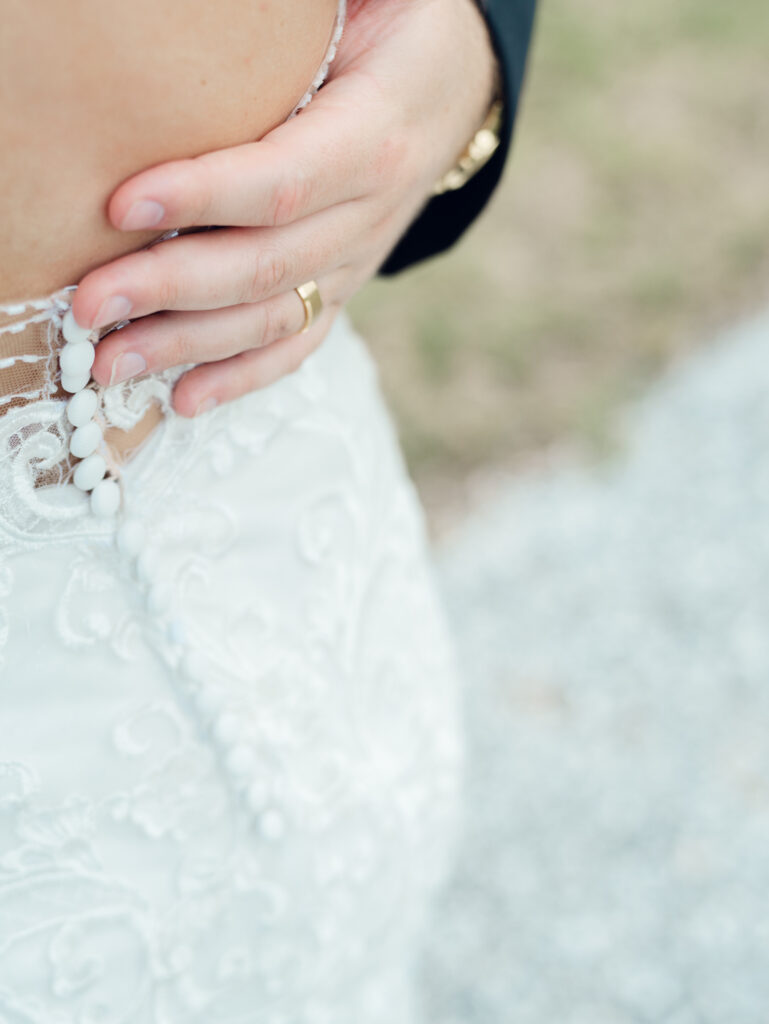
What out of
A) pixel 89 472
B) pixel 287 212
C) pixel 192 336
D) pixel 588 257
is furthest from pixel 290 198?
pixel 588 257

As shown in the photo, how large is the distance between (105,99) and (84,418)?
19cm

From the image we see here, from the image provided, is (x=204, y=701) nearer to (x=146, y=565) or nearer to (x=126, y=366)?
(x=146, y=565)

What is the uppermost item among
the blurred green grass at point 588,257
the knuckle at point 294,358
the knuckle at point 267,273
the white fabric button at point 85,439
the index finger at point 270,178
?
the index finger at point 270,178

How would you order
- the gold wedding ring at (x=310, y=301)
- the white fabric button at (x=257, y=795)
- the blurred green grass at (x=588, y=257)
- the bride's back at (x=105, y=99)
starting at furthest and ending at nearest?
the blurred green grass at (x=588, y=257), the white fabric button at (x=257, y=795), the gold wedding ring at (x=310, y=301), the bride's back at (x=105, y=99)

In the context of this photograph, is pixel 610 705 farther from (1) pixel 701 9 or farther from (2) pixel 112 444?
(1) pixel 701 9

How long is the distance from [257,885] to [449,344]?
7.31ft

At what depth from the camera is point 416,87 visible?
2.47 feet

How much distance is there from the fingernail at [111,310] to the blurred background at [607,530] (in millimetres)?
1590

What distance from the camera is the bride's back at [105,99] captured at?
524mm

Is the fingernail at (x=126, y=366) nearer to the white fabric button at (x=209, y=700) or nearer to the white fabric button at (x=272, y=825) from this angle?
the white fabric button at (x=209, y=700)

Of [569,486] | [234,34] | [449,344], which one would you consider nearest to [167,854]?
[234,34]

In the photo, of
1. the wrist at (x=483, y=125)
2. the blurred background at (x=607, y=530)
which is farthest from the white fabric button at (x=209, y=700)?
the blurred background at (x=607, y=530)

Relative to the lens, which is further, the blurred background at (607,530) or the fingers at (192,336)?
the blurred background at (607,530)

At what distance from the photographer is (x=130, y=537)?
695mm
